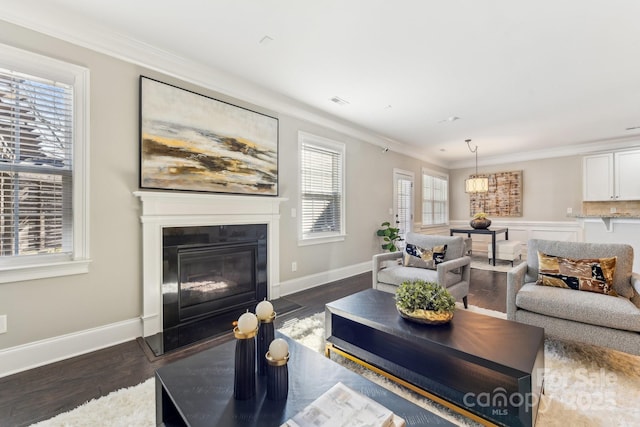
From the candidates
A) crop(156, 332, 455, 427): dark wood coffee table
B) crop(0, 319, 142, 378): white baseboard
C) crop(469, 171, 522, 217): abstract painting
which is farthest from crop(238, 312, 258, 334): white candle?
crop(469, 171, 522, 217): abstract painting

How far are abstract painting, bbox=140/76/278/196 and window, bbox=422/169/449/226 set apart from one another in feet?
15.5

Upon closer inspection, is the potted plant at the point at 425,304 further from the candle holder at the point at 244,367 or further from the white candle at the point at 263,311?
the candle holder at the point at 244,367

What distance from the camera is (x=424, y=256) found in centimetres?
Answer: 321

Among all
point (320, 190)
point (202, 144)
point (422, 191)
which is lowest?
point (320, 190)

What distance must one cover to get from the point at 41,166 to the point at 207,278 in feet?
5.32

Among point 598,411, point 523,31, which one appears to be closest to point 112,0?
point 523,31

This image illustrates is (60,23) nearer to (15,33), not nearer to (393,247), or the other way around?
(15,33)

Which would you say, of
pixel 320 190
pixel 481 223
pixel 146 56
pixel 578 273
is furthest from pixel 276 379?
pixel 481 223

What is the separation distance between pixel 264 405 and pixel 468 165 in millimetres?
8148

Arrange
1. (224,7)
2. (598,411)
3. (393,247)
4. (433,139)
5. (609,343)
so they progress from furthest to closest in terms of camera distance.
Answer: (433,139)
(393,247)
(224,7)
(609,343)
(598,411)

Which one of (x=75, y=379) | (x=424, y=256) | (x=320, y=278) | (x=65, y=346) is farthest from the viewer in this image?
(x=320, y=278)

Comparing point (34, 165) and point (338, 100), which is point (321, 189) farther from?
point (34, 165)

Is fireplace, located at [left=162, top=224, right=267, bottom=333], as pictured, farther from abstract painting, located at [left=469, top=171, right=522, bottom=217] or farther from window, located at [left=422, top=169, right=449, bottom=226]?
abstract painting, located at [left=469, top=171, right=522, bottom=217]

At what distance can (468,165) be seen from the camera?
25.0 ft
